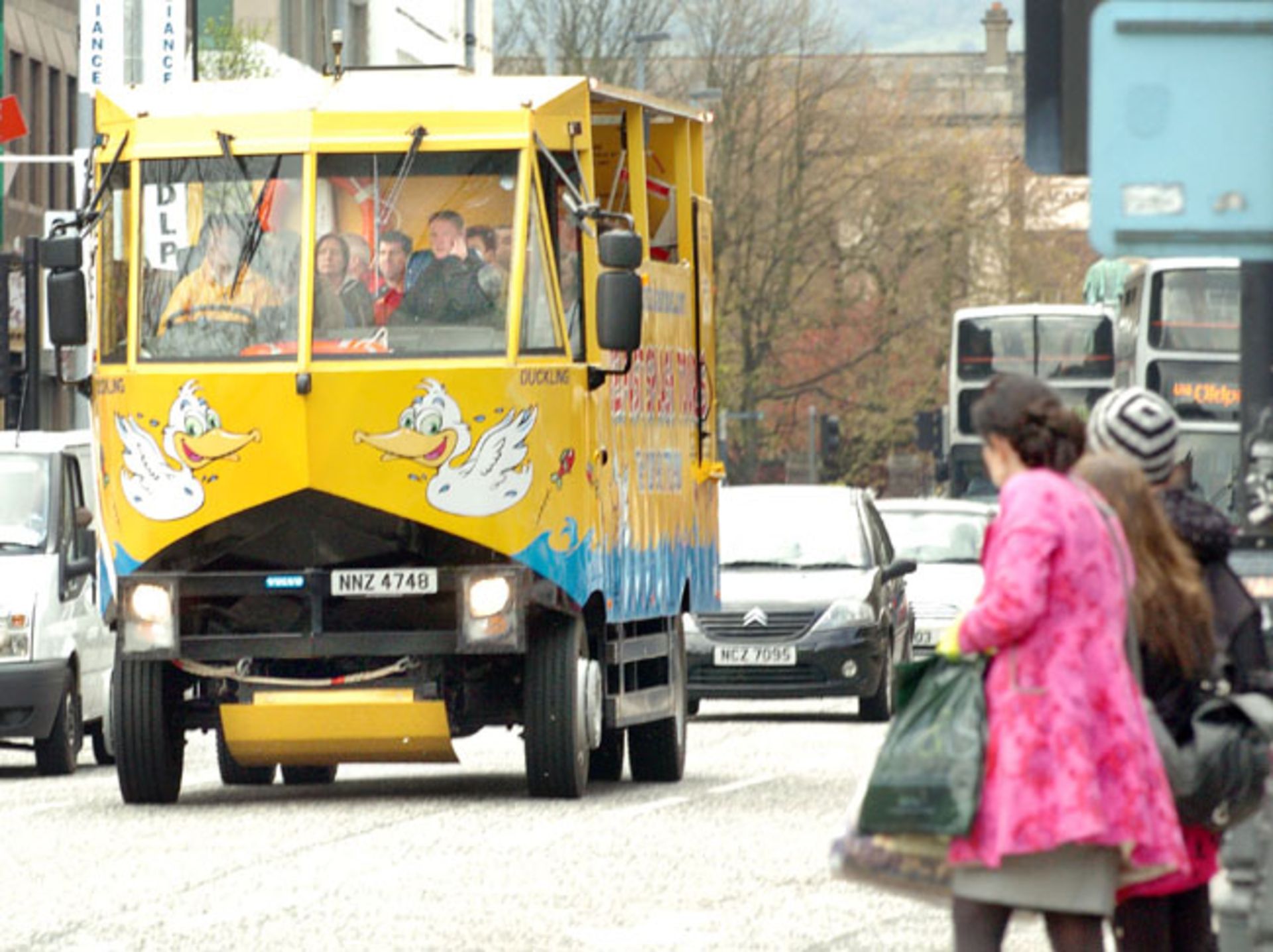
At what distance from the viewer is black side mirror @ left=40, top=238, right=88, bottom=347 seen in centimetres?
1739

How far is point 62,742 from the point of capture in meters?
22.1

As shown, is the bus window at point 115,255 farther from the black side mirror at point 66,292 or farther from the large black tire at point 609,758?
the large black tire at point 609,758


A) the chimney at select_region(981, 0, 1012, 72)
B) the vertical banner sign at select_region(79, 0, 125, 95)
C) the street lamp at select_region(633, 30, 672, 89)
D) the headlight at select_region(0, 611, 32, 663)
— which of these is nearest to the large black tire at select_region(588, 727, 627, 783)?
the headlight at select_region(0, 611, 32, 663)

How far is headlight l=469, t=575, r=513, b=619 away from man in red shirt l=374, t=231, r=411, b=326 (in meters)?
1.32

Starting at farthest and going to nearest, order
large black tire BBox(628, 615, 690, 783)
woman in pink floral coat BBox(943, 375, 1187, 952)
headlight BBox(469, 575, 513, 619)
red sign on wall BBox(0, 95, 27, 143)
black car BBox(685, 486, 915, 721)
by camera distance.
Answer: red sign on wall BBox(0, 95, 27, 143) → black car BBox(685, 486, 915, 721) → large black tire BBox(628, 615, 690, 783) → headlight BBox(469, 575, 513, 619) → woman in pink floral coat BBox(943, 375, 1187, 952)

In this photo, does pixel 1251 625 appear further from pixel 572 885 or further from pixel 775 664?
pixel 775 664

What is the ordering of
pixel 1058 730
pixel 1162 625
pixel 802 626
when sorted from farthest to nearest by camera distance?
pixel 802 626, pixel 1162 625, pixel 1058 730

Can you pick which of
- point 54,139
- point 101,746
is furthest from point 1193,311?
point 54,139

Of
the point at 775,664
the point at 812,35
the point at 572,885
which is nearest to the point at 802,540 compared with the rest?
the point at 775,664

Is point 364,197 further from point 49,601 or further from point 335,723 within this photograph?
point 49,601

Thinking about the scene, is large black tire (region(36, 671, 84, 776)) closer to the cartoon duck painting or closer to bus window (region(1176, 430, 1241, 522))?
the cartoon duck painting

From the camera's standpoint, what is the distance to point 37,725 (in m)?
21.5

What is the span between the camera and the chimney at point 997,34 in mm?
139275

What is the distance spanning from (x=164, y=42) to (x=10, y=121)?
8.74ft
